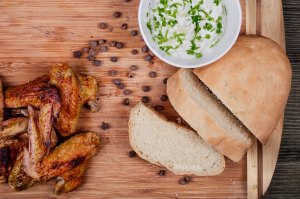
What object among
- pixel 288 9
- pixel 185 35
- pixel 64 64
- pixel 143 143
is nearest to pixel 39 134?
pixel 64 64

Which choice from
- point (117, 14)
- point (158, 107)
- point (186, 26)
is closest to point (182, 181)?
point (158, 107)

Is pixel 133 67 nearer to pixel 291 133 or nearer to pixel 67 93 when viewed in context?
pixel 67 93

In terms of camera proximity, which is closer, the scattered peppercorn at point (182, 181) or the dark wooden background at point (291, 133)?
the scattered peppercorn at point (182, 181)

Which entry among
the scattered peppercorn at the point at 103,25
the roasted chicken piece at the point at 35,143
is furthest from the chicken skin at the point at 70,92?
the scattered peppercorn at the point at 103,25

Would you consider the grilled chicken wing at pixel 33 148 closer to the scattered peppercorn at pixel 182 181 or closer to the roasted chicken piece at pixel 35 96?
the roasted chicken piece at pixel 35 96

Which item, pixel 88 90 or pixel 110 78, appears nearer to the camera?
A: pixel 88 90

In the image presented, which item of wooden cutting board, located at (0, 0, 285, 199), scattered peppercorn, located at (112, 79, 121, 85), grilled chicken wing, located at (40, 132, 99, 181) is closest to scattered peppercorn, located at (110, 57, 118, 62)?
wooden cutting board, located at (0, 0, 285, 199)

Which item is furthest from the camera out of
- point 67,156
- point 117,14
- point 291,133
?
point 291,133
